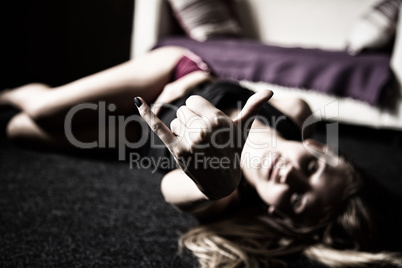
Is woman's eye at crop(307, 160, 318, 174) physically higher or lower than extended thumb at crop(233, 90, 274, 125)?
lower

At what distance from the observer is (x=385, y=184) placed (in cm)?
144

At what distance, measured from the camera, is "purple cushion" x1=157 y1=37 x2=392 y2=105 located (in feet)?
5.86

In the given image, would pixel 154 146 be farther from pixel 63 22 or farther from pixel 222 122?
pixel 63 22

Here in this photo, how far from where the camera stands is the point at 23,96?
55.8 inches

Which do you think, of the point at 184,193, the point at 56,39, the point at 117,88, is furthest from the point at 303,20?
the point at 184,193

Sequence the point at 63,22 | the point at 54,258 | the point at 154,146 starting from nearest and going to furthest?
the point at 54,258 < the point at 154,146 < the point at 63,22

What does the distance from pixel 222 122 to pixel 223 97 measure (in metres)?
0.47

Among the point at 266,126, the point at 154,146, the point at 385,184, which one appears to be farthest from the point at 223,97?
the point at 385,184

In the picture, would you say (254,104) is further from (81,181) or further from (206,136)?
(81,181)

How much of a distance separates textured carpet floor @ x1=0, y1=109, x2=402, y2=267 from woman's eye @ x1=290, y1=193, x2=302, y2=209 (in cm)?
14

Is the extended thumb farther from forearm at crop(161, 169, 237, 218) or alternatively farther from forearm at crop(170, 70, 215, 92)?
forearm at crop(170, 70, 215, 92)

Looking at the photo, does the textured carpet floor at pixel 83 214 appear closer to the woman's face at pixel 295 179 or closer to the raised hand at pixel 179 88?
the woman's face at pixel 295 179

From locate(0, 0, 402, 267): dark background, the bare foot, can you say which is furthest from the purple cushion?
the bare foot

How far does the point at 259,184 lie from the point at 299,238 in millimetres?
202
